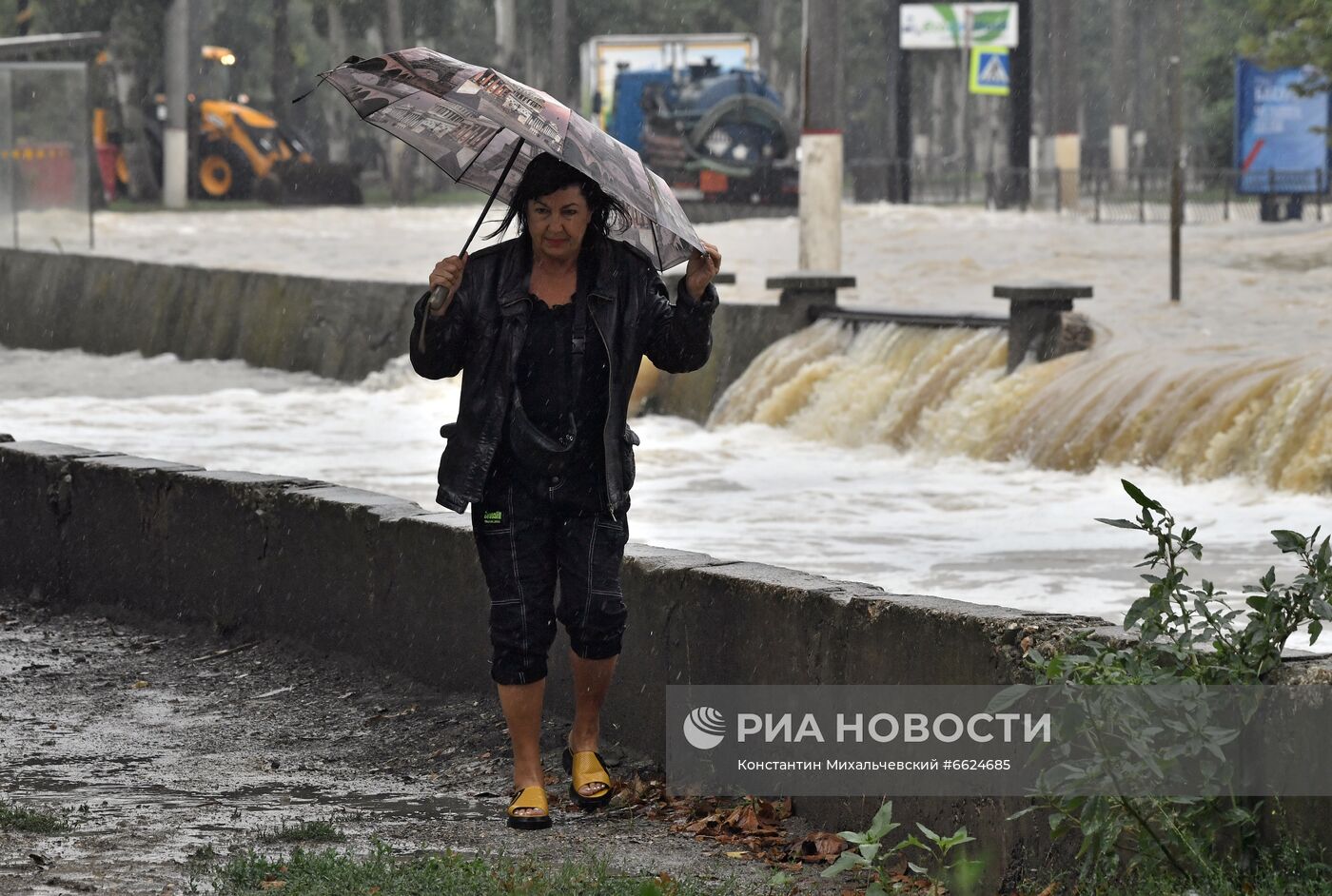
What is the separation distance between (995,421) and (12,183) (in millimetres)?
14965

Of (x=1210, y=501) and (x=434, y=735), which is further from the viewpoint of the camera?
(x=1210, y=501)

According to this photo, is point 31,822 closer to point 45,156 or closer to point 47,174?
point 45,156

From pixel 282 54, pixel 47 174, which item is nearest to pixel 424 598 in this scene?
pixel 47 174

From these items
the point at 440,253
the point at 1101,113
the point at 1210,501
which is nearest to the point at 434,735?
the point at 1210,501

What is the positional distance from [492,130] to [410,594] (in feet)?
6.44

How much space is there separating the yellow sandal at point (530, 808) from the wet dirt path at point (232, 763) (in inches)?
1.5

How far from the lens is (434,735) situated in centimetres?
663

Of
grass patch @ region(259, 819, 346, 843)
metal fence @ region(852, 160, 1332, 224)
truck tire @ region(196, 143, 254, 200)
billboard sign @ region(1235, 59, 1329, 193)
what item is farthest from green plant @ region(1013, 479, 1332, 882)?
truck tire @ region(196, 143, 254, 200)

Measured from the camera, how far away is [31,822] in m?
5.17

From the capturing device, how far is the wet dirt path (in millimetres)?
5070

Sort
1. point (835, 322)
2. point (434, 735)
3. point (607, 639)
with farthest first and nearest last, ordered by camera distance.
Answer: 1. point (835, 322)
2. point (434, 735)
3. point (607, 639)

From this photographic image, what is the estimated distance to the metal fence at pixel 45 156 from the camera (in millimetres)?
25781

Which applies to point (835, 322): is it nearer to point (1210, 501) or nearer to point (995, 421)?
point (995, 421)

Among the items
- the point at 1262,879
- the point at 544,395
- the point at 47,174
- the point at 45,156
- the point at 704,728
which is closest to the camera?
the point at 1262,879
